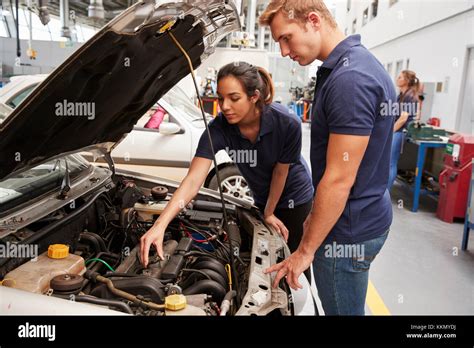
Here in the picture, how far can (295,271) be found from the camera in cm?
155

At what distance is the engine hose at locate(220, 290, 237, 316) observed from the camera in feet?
4.74

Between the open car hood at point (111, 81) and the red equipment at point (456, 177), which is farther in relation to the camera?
the red equipment at point (456, 177)

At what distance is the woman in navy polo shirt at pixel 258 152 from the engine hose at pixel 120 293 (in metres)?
0.19

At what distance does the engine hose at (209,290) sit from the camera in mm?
1619

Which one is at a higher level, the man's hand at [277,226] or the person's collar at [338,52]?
the person's collar at [338,52]

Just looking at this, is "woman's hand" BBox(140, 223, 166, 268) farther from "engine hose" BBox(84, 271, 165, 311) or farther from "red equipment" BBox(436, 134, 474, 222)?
"red equipment" BBox(436, 134, 474, 222)

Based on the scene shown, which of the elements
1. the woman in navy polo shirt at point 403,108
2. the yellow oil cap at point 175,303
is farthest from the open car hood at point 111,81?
the woman in navy polo shirt at point 403,108

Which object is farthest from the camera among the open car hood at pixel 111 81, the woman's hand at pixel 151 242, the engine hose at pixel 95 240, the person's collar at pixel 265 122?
the person's collar at pixel 265 122

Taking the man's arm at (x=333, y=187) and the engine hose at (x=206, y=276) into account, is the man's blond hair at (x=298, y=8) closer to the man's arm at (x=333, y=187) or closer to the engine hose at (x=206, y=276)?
the man's arm at (x=333, y=187)

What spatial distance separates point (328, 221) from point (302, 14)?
74 centimetres

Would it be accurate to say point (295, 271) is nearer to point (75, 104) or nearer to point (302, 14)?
point (302, 14)

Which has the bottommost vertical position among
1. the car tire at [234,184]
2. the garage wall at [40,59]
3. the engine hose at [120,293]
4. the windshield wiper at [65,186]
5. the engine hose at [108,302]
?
the car tire at [234,184]

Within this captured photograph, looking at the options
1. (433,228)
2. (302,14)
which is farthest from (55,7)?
(302,14)

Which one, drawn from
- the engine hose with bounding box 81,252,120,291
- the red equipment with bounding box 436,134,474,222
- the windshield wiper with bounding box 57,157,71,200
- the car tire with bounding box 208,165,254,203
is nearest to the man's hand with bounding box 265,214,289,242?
the engine hose with bounding box 81,252,120,291
